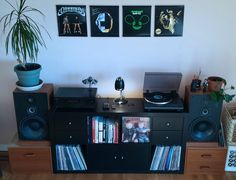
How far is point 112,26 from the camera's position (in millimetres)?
2678

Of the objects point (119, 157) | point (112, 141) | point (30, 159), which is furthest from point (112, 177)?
point (30, 159)

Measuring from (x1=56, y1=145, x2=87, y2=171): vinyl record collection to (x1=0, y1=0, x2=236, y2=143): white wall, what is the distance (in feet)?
1.85

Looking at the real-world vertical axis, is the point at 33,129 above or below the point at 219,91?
below

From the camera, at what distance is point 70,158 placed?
9.05 feet

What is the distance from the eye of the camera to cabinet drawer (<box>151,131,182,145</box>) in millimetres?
2650

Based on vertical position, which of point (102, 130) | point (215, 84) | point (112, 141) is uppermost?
point (215, 84)

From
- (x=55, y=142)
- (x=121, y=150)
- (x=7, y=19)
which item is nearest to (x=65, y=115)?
(x=55, y=142)

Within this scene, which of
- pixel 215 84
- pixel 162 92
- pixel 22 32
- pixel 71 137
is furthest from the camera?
pixel 162 92

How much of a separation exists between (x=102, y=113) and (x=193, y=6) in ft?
3.76

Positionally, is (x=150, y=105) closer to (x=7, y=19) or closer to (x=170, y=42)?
(x=170, y=42)

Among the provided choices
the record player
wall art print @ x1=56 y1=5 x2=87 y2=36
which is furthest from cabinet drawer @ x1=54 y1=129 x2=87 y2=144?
wall art print @ x1=56 y1=5 x2=87 y2=36

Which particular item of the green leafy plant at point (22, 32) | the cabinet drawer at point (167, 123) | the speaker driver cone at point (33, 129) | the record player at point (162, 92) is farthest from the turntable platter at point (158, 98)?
the green leafy plant at point (22, 32)

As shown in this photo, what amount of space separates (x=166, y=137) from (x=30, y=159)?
46.4 inches

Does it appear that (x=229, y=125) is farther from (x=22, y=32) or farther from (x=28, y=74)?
(x=22, y=32)
